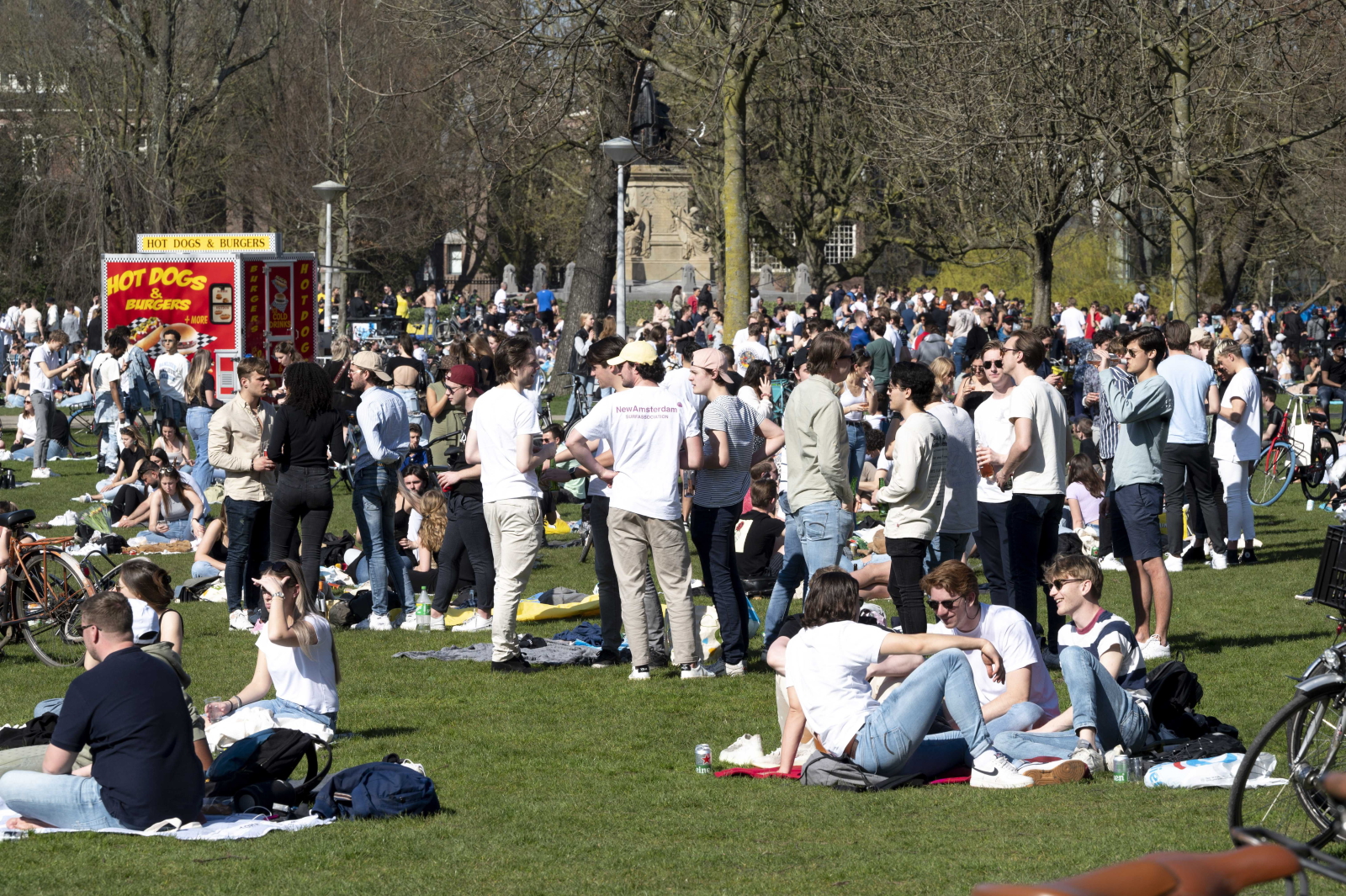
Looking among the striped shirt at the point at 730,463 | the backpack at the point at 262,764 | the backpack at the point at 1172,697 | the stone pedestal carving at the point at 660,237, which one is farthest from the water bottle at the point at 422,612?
the stone pedestal carving at the point at 660,237

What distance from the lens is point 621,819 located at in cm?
677

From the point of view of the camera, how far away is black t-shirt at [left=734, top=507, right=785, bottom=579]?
41.7 ft

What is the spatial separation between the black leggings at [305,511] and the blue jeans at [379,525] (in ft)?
1.16

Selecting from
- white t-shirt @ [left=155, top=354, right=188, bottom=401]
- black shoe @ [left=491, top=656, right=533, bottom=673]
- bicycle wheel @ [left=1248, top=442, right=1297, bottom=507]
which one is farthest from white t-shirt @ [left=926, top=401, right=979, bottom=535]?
white t-shirt @ [left=155, top=354, right=188, bottom=401]

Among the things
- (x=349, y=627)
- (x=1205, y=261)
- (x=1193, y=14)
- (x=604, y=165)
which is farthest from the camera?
(x=1205, y=261)

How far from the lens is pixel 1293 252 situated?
1729 inches

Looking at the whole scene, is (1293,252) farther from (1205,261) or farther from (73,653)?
(73,653)

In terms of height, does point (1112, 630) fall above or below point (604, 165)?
below

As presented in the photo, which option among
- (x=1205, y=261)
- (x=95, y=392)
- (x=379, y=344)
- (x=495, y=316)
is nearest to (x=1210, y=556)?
(x=95, y=392)

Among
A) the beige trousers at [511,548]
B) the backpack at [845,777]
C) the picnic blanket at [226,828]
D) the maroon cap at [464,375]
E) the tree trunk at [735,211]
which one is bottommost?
Answer: the picnic blanket at [226,828]

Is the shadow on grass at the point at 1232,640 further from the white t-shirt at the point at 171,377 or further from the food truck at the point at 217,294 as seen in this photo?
the food truck at the point at 217,294

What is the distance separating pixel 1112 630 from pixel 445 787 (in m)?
3.20

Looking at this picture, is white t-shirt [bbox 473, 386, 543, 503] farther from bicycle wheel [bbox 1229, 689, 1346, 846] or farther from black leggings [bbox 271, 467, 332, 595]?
bicycle wheel [bbox 1229, 689, 1346, 846]

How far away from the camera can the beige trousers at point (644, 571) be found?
30.9ft
